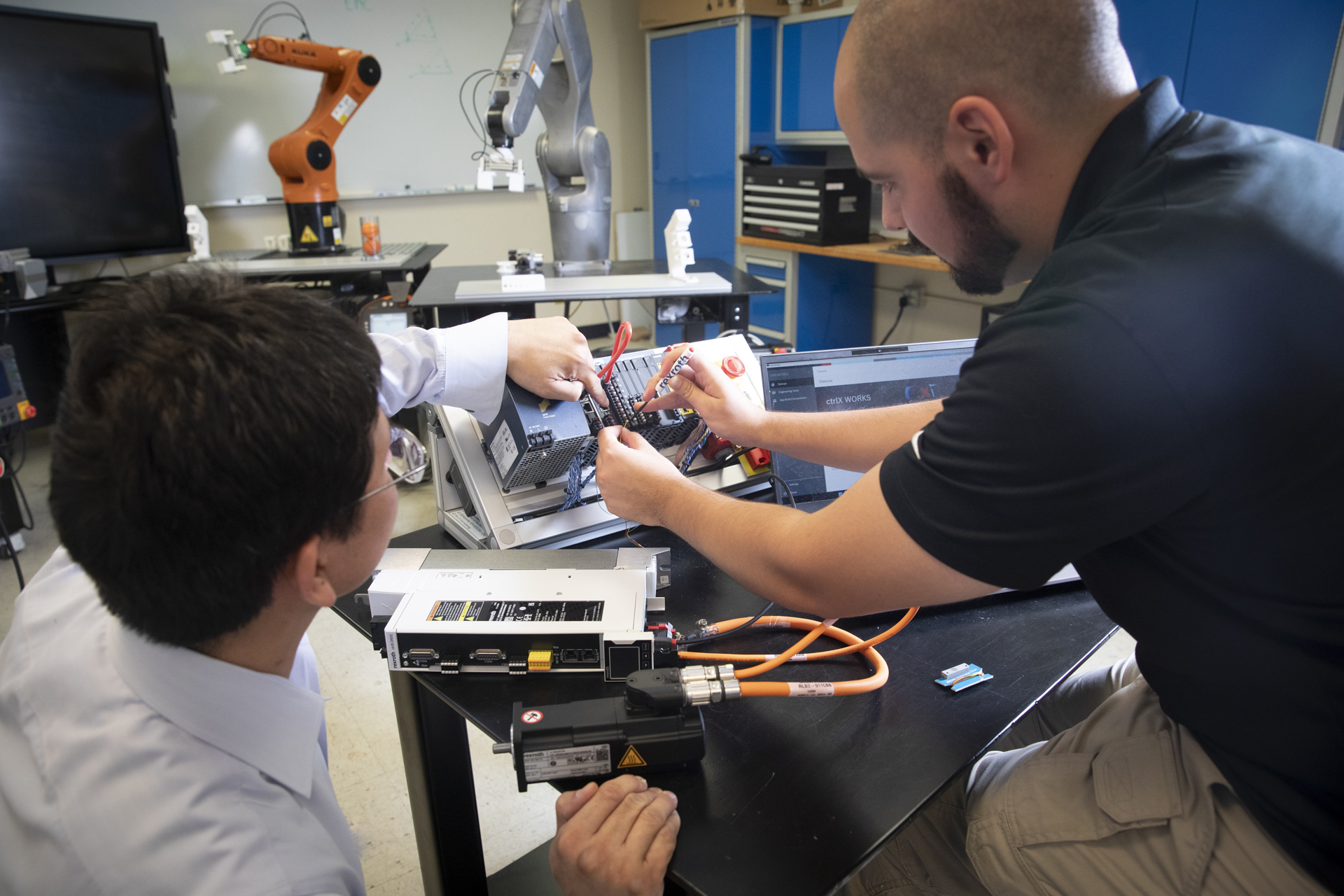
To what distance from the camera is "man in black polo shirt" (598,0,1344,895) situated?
0.63 metres

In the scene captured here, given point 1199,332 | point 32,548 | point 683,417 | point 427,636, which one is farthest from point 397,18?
point 1199,332

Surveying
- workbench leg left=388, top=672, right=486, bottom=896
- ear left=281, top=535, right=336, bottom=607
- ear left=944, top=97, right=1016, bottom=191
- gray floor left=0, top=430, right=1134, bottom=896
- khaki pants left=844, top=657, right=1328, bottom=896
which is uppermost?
ear left=944, top=97, right=1016, bottom=191

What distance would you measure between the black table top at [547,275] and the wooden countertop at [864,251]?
629mm

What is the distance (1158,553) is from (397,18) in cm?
448

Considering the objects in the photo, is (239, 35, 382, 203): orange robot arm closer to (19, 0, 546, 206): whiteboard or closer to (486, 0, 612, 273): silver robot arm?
(19, 0, 546, 206): whiteboard

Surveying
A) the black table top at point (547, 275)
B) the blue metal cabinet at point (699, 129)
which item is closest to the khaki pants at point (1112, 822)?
the black table top at point (547, 275)

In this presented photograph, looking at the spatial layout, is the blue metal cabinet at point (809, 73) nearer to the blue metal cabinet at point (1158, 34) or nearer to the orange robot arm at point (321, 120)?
the blue metal cabinet at point (1158, 34)

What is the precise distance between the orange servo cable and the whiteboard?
3.19m

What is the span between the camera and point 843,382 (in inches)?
51.0

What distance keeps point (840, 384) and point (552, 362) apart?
1.56ft

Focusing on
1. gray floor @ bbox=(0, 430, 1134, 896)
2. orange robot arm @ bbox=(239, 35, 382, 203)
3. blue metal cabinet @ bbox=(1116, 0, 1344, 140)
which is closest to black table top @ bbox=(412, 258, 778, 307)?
orange robot arm @ bbox=(239, 35, 382, 203)

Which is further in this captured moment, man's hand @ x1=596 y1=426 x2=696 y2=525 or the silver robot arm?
the silver robot arm

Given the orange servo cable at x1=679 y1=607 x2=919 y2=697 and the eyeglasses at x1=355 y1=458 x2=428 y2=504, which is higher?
the eyeglasses at x1=355 y1=458 x2=428 y2=504

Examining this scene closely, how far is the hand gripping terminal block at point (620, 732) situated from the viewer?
737mm
